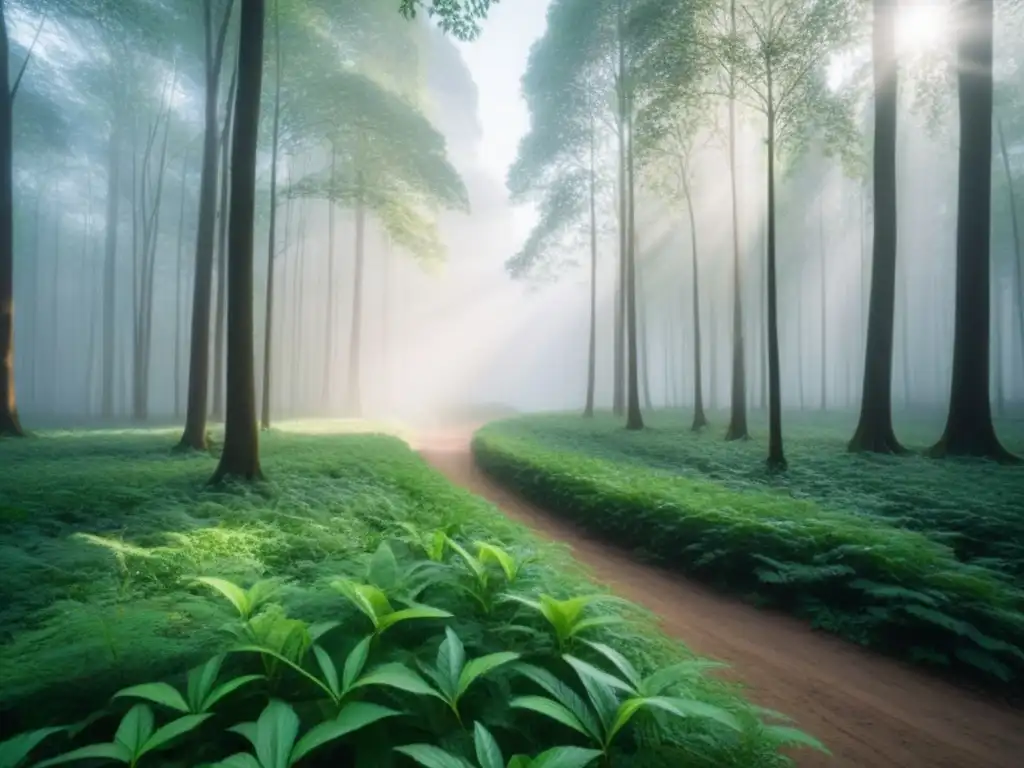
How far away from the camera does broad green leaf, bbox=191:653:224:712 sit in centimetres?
227

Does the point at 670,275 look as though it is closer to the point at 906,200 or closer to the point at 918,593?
the point at 906,200

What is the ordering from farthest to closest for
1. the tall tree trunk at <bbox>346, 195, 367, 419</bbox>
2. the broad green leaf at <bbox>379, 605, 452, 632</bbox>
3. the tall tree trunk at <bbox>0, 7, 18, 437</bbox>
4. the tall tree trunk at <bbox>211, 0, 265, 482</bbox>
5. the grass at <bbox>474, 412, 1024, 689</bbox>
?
1. the tall tree trunk at <bbox>346, 195, 367, 419</bbox>
2. the tall tree trunk at <bbox>0, 7, 18, 437</bbox>
3. the tall tree trunk at <bbox>211, 0, 265, 482</bbox>
4. the grass at <bbox>474, 412, 1024, 689</bbox>
5. the broad green leaf at <bbox>379, 605, 452, 632</bbox>

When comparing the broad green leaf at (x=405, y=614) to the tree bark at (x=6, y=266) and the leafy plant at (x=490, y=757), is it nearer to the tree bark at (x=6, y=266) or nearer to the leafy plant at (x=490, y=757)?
the leafy plant at (x=490, y=757)

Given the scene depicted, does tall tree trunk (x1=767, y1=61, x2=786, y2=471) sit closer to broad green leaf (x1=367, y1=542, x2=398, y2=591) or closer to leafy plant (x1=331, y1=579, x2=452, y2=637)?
broad green leaf (x1=367, y1=542, x2=398, y2=591)

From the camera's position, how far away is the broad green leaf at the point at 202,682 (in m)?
2.27

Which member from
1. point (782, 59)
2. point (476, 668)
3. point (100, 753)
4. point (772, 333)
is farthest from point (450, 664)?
point (782, 59)

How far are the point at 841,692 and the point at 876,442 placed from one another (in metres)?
8.44

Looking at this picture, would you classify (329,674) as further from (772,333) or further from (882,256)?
(882,256)

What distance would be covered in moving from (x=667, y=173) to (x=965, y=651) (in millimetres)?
15815

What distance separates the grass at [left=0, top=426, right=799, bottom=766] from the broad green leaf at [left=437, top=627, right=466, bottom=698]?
0.18 meters

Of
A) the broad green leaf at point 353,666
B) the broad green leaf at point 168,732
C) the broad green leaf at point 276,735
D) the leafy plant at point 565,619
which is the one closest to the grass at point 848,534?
the leafy plant at point 565,619

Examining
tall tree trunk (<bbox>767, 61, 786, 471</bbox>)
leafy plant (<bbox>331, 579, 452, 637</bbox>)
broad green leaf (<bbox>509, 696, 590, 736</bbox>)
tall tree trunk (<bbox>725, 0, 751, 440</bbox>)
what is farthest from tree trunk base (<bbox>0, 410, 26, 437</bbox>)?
tall tree trunk (<bbox>725, 0, 751, 440</bbox>)

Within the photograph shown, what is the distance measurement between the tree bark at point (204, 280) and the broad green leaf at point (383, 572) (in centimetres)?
877

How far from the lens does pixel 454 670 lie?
2455mm
